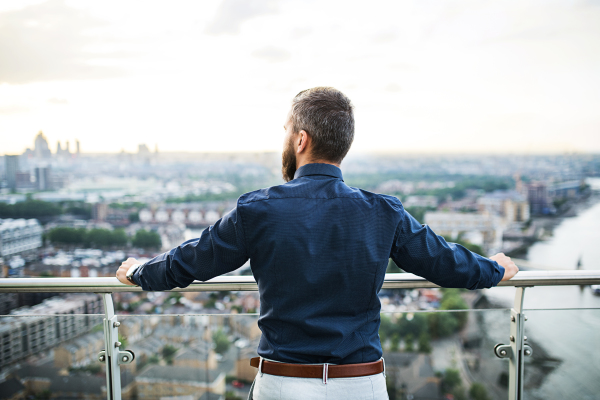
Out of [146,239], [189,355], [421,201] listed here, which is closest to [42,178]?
[146,239]

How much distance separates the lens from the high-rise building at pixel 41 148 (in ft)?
56.5

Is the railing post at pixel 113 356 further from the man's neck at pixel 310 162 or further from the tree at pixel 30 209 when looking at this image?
the tree at pixel 30 209

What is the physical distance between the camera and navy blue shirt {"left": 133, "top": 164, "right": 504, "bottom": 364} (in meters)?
0.84

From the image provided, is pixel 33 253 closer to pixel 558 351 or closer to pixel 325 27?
pixel 558 351

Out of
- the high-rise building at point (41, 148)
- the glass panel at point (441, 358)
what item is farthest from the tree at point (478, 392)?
the high-rise building at point (41, 148)

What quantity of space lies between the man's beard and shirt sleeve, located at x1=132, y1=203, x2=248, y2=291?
0.67 feet

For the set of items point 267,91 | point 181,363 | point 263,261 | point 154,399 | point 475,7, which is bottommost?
point 154,399

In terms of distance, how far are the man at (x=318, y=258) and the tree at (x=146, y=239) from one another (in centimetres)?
1466

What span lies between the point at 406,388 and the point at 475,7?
19292 mm

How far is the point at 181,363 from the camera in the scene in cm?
157

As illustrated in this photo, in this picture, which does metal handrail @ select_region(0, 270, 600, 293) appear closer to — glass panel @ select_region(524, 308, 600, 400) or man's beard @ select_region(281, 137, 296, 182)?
glass panel @ select_region(524, 308, 600, 400)

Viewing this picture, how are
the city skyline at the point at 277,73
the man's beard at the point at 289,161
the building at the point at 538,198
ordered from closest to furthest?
the man's beard at the point at 289,161 → the building at the point at 538,198 → the city skyline at the point at 277,73

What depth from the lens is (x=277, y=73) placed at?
22625mm

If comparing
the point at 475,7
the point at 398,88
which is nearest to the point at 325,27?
the point at 398,88
